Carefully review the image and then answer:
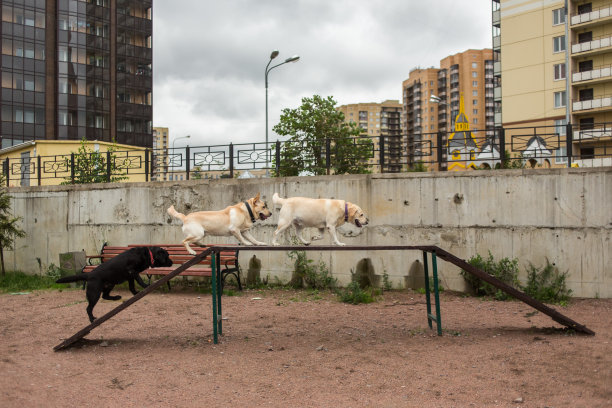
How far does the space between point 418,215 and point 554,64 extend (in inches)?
1528

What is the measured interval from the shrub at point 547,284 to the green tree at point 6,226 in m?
15.1

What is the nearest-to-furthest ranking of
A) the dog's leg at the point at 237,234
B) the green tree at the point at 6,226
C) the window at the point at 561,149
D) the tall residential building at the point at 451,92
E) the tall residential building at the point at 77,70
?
the dog's leg at the point at 237,234
the window at the point at 561,149
the green tree at the point at 6,226
the tall residential building at the point at 77,70
the tall residential building at the point at 451,92

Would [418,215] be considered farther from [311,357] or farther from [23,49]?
[23,49]

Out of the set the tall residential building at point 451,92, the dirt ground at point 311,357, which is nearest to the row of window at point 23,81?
the dirt ground at point 311,357

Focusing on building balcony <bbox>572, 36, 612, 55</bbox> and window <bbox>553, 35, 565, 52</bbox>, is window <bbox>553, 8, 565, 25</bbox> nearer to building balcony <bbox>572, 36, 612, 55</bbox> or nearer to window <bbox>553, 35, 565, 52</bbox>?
window <bbox>553, 35, 565, 52</bbox>

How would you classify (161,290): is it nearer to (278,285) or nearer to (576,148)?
(278,285)

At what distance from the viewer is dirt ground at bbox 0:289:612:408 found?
5.82 meters

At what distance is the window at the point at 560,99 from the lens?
141 ft

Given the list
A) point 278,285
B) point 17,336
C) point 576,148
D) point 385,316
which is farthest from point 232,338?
point 576,148

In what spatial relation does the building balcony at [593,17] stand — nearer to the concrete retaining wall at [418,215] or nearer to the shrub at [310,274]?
the concrete retaining wall at [418,215]

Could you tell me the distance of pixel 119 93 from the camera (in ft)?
199

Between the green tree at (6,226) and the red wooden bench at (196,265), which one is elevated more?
the green tree at (6,226)

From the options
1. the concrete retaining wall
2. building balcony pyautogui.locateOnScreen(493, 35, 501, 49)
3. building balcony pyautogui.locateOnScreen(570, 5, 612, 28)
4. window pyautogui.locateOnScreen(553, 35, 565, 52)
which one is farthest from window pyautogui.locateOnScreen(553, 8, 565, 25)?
the concrete retaining wall

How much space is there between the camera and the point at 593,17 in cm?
4109
